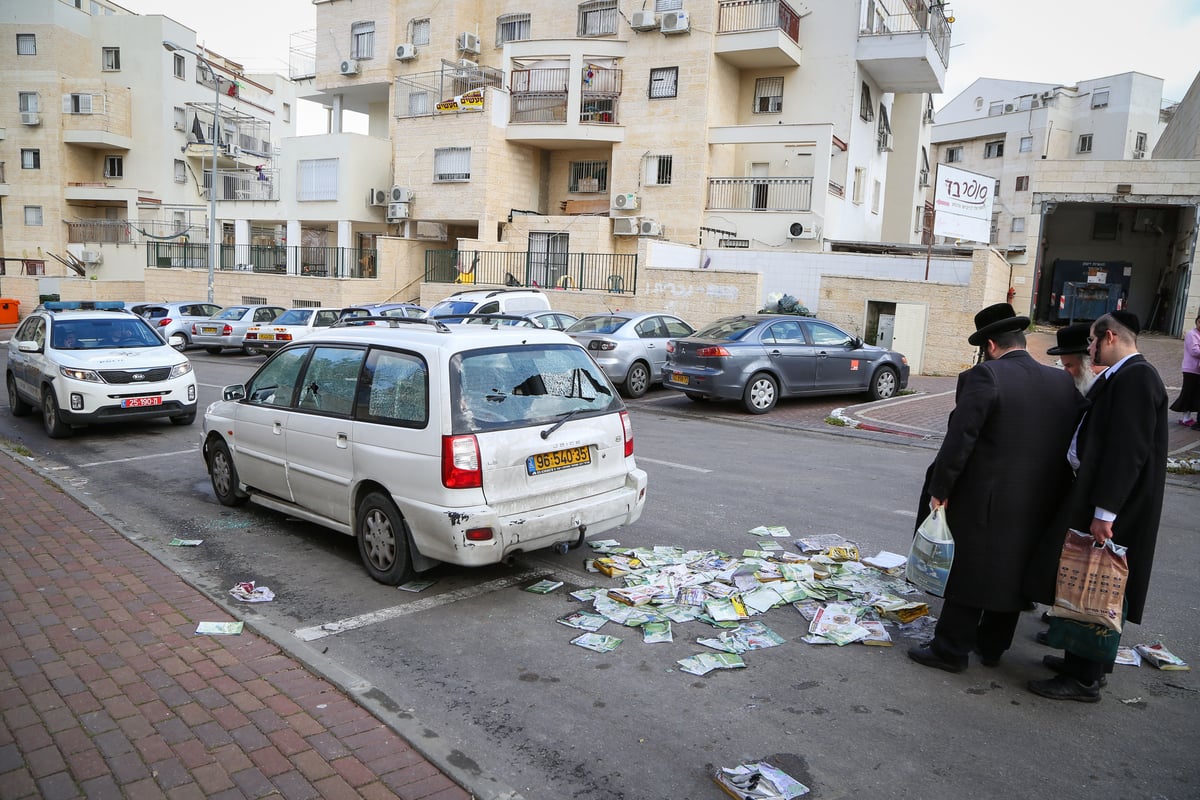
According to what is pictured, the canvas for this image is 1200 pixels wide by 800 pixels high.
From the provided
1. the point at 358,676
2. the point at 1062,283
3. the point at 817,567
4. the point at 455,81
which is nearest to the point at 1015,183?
the point at 1062,283

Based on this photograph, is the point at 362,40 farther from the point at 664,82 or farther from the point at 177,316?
the point at 177,316

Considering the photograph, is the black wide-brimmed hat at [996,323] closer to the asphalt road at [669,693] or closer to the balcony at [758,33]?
the asphalt road at [669,693]

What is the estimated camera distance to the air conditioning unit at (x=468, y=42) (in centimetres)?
3434

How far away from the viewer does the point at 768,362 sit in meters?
14.2

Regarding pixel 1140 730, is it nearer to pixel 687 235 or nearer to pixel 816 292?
pixel 816 292

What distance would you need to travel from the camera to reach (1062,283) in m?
33.8

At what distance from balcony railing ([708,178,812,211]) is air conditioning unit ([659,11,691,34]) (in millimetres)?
5103

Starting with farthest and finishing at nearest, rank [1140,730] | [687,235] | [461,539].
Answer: [687,235] → [461,539] → [1140,730]

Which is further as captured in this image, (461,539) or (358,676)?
(461,539)

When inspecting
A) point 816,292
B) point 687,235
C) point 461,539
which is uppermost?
point 687,235

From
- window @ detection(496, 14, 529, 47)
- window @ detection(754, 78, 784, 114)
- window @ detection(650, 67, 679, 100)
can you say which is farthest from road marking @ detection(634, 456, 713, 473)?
window @ detection(496, 14, 529, 47)

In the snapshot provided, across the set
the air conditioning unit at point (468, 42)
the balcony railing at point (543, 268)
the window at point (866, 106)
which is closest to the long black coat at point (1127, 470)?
the balcony railing at point (543, 268)

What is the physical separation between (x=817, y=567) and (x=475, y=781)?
336cm

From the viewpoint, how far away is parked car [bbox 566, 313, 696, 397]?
606 inches
